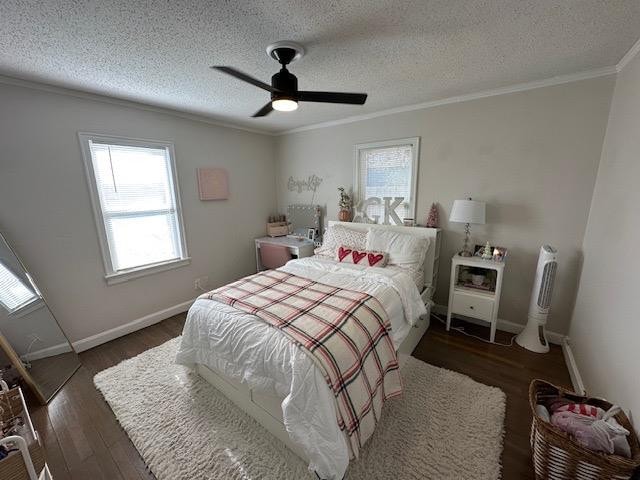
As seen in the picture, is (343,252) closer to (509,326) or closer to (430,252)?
(430,252)

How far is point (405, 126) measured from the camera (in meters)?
2.94

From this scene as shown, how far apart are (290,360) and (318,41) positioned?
1.90 m

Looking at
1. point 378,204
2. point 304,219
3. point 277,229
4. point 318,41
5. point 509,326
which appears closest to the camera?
point 318,41

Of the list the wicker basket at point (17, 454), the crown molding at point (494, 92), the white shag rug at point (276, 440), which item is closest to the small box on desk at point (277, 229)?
the crown molding at point (494, 92)

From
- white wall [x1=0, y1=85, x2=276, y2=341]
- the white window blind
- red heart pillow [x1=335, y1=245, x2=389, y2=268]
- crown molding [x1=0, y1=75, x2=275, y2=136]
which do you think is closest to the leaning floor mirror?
the white window blind

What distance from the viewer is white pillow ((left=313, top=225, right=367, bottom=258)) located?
9.60 ft

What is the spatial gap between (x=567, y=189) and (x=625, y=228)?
2.73 feet

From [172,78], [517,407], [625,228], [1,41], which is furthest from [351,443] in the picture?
[1,41]

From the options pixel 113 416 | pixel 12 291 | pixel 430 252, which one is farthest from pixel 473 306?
pixel 12 291

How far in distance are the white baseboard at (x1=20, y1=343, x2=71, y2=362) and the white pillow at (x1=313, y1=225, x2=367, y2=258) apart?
255 centimetres

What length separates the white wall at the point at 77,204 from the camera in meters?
2.07

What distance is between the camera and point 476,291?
8.23 ft

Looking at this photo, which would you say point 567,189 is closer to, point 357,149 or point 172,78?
point 357,149

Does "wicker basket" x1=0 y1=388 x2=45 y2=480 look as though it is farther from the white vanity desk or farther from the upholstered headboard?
the upholstered headboard
